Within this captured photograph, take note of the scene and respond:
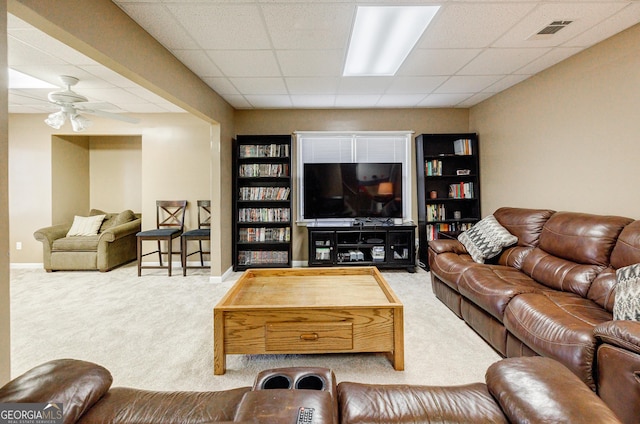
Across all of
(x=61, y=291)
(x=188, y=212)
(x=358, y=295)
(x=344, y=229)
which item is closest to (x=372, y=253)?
(x=344, y=229)

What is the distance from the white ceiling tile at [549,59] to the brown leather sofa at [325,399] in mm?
3090

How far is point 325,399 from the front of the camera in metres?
0.76

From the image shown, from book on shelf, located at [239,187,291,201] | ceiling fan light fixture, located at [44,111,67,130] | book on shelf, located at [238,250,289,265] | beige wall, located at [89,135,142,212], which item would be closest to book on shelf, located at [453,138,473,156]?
book on shelf, located at [239,187,291,201]

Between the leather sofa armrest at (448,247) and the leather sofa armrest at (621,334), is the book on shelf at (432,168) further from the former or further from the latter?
the leather sofa armrest at (621,334)

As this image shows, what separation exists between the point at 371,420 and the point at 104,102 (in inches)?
207

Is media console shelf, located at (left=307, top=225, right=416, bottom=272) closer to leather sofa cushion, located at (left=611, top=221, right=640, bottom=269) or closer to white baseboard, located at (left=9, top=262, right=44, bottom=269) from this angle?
leather sofa cushion, located at (left=611, top=221, right=640, bottom=269)

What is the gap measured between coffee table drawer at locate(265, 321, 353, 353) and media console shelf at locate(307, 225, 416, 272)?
2.26 meters

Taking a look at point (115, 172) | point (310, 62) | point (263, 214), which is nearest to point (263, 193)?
point (263, 214)

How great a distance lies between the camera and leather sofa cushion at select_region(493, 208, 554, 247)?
2.66 metres

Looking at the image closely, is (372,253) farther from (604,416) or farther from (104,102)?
(104,102)

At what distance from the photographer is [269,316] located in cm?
180

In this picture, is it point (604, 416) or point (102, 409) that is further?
point (102, 409)

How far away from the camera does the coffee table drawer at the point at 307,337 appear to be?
5.89ft

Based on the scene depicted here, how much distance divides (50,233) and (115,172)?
1547 mm
